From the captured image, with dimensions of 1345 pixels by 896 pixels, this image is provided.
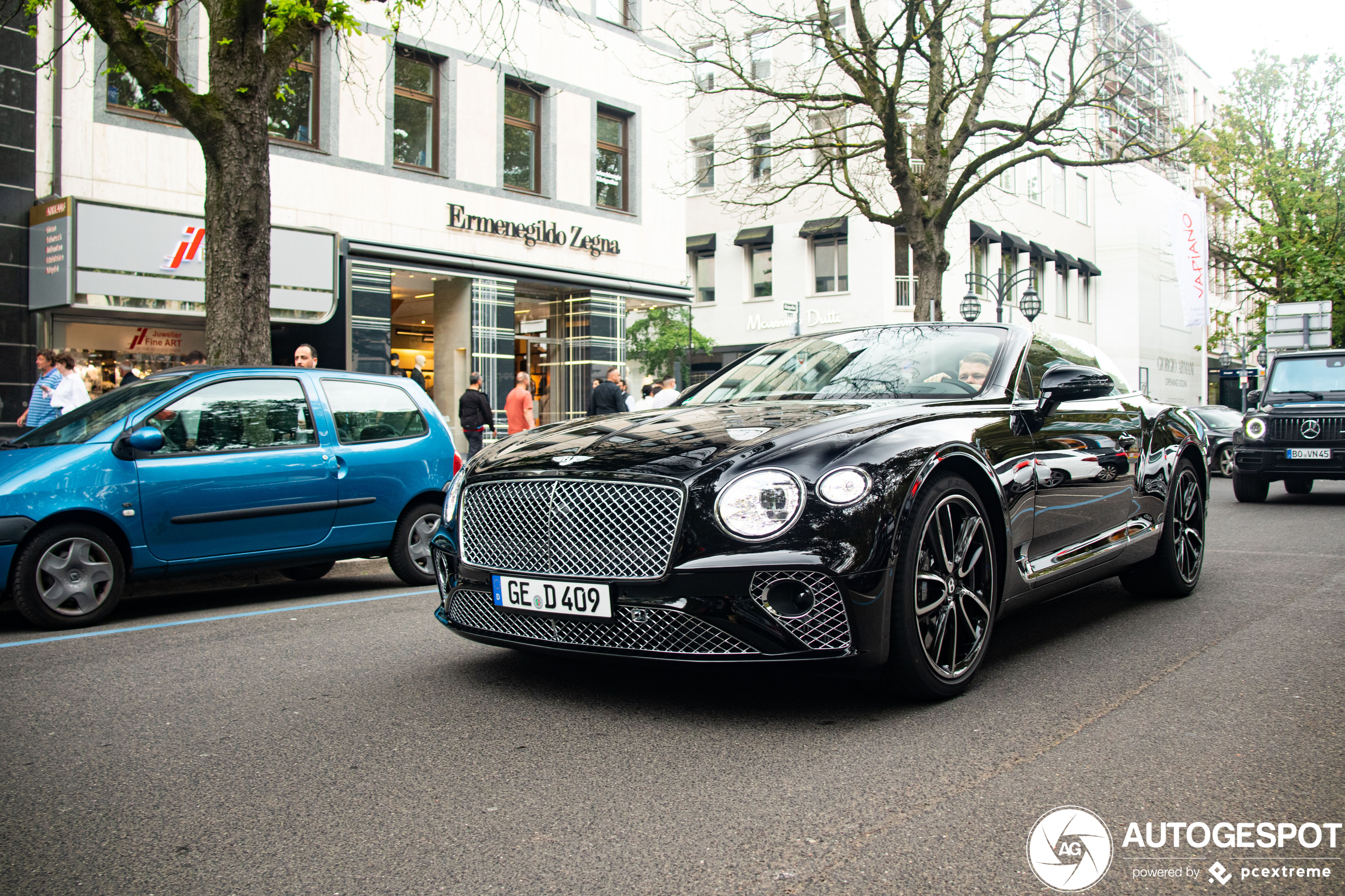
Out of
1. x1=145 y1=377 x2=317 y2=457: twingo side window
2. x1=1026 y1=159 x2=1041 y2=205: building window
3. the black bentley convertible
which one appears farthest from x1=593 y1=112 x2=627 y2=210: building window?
x1=1026 y1=159 x2=1041 y2=205: building window

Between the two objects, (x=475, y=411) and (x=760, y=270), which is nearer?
(x=475, y=411)

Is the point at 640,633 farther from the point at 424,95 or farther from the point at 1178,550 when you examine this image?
the point at 424,95

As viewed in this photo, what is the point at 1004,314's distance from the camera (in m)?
38.1

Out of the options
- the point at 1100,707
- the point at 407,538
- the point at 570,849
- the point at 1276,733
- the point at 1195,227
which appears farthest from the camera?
the point at 1195,227

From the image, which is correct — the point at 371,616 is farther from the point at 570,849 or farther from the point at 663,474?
the point at 570,849

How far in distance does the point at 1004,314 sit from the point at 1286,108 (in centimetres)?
1235

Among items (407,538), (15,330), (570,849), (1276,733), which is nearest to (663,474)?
(570,849)

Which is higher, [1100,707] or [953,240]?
[953,240]

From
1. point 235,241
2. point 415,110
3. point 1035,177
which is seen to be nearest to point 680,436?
point 235,241

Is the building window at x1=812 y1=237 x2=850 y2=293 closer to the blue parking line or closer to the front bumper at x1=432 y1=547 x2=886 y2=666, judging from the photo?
the blue parking line

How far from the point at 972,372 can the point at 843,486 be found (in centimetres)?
161

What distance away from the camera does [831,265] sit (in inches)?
1383

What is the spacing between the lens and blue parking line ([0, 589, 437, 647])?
571 centimetres

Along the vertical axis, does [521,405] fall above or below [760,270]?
below
